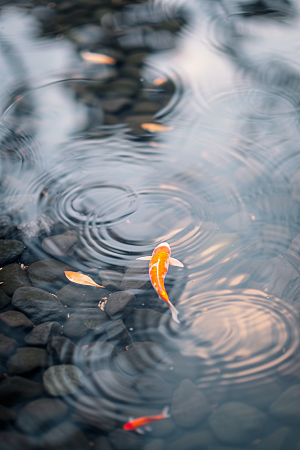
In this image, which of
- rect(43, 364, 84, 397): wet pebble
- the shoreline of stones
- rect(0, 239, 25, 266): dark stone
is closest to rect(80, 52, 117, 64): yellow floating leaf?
rect(0, 239, 25, 266): dark stone

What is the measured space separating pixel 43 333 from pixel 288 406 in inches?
44.1

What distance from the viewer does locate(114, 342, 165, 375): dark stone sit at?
1632mm

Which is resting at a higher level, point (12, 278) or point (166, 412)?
point (12, 278)

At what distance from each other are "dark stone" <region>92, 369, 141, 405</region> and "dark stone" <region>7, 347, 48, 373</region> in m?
0.26

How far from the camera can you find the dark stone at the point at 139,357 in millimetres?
1632

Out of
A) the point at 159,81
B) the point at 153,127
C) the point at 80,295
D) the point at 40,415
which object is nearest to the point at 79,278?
the point at 80,295

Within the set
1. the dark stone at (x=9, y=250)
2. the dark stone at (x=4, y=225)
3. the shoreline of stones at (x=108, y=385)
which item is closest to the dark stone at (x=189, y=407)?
the shoreline of stones at (x=108, y=385)

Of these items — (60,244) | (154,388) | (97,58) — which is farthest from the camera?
(97,58)

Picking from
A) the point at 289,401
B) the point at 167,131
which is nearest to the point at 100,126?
the point at 167,131

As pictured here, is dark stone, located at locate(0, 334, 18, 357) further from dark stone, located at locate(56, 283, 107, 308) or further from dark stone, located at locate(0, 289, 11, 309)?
dark stone, located at locate(56, 283, 107, 308)

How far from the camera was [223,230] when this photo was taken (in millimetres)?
2170

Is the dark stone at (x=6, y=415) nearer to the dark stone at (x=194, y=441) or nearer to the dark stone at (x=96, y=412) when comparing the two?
the dark stone at (x=96, y=412)

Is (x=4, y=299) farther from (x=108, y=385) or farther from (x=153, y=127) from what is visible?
(x=153, y=127)

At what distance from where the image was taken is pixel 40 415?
152 cm
